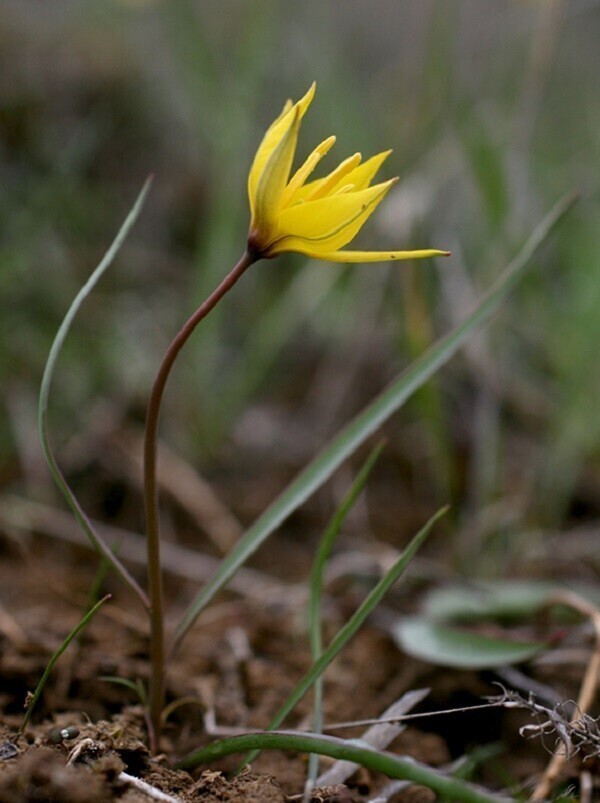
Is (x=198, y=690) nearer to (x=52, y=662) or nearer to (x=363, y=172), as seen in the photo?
(x=52, y=662)

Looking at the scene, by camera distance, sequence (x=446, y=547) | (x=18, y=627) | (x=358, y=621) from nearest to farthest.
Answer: (x=358, y=621) < (x=18, y=627) < (x=446, y=547)

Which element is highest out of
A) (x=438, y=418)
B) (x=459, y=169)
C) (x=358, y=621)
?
(x=459, y=169)

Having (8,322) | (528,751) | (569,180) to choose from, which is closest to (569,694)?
(528,751)

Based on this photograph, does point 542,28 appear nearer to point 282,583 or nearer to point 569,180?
point 569,180

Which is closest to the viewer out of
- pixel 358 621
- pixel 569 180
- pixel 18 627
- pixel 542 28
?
pixel 358 621

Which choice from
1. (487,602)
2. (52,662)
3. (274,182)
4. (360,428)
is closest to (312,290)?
(487,602)

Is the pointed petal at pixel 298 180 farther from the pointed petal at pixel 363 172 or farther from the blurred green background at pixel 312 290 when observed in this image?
the blurred green background at pixel 312 290
